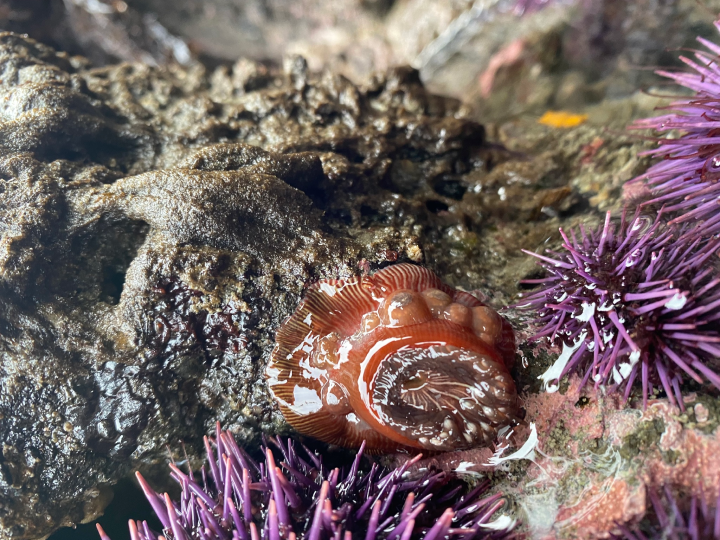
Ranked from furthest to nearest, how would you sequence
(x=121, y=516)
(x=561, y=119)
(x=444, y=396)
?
(x=561, y=119), (x=121, y=516), (x=444, y=396)

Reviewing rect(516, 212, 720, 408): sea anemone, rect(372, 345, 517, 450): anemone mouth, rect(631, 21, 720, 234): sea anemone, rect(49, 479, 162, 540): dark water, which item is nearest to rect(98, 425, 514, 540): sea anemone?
rect(372, 345, 517, 450): anemone mouth

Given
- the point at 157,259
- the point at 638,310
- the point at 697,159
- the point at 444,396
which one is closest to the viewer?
the point at 638,310

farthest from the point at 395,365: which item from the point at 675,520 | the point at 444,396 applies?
the point at 675,520

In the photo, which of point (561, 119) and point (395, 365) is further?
point (561, 119)

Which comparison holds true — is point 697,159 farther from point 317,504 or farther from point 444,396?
point 317,504

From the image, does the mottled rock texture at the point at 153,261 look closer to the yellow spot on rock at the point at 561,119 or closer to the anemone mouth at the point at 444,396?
the anemone mouth at the point at 444,396

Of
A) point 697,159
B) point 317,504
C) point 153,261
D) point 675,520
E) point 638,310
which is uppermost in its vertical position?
point 153,261

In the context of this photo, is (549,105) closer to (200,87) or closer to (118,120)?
(200,87)
